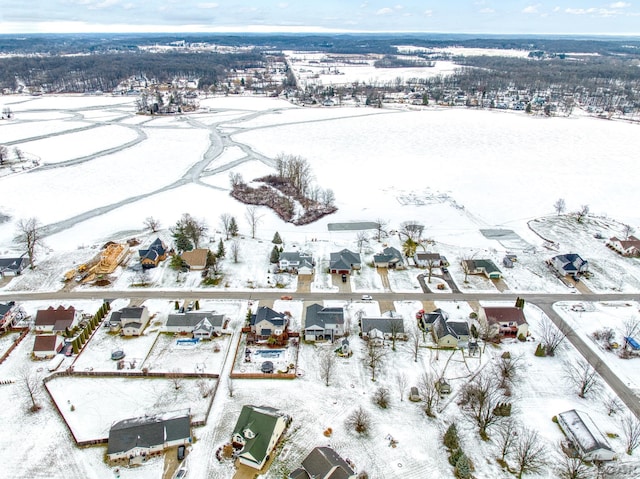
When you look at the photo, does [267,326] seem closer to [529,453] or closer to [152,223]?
[529,453]

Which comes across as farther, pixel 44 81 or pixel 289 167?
pixel 44 81

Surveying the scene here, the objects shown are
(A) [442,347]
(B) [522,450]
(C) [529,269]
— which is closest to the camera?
(B) [522,450]

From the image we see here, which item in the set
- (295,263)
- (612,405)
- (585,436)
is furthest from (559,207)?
(585,436)

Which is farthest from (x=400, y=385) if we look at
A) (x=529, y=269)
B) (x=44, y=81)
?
(x=44, y=81)

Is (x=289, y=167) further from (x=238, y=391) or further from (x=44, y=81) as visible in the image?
(x=44, y=81)

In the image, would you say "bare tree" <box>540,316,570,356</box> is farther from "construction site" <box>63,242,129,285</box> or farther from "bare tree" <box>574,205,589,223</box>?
"construction site" <box>63,242,129,285</box>

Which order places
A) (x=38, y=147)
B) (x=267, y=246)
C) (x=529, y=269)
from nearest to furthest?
(x=529, y=269)
(x=267, y=246)
(x=38, y=147)
